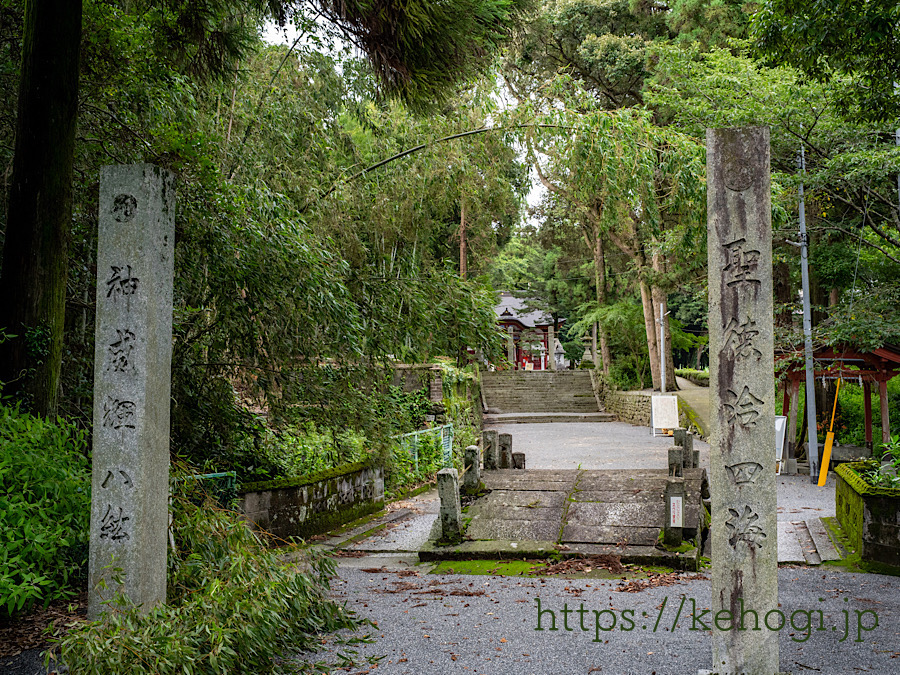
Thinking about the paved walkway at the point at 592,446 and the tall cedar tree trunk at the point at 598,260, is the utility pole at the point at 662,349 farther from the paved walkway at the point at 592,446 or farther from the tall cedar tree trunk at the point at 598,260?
the tall cedar tree trunk at the point at 598,260

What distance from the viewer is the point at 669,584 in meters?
5.91

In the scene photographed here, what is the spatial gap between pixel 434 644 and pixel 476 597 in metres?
1.14

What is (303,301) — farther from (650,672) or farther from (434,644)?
(650,672)

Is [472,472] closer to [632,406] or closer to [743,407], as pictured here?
[743,407]

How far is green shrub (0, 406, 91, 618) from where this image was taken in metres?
3.48

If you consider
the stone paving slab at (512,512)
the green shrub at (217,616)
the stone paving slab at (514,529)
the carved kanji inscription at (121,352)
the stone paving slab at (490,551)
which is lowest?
the stone paving slab at (490,551)

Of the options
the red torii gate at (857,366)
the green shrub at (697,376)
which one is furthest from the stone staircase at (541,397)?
the red torii gate at (857,366)

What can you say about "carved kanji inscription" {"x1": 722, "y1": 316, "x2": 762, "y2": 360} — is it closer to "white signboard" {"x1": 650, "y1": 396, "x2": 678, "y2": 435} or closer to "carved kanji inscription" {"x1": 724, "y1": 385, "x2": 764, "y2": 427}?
"carved kanji inscription" {"x1": 724, "y1": 385, "x2": 764, "y2": 427}

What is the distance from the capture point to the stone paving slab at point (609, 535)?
7004 mm

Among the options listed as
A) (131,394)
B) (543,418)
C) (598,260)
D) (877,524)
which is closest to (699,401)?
(543,418)

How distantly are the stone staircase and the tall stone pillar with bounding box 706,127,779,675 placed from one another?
2255cm

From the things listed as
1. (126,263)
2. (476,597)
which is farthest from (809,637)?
(126,263)

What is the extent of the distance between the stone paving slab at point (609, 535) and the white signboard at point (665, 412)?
12.3 meters

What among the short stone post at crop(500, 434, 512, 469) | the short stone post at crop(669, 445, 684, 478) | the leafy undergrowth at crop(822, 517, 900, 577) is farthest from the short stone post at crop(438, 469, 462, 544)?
the leafy undergrowth at crop(822, 517, 900, 577)
